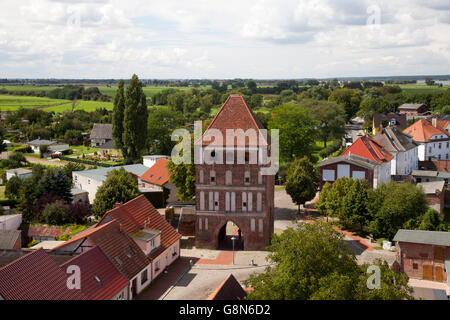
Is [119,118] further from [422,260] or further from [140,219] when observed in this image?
[422,260]

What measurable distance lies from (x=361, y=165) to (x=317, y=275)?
32417 millimetres

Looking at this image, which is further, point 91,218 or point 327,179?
point 327,179

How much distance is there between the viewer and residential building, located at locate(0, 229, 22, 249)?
33.8 metres

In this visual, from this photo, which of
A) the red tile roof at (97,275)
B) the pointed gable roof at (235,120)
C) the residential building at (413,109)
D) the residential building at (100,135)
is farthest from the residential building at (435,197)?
the residential building at (413,109)

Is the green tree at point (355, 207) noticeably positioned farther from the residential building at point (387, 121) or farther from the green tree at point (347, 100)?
the green tree at point (347, 100)

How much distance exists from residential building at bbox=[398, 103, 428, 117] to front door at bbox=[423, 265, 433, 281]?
104993mm

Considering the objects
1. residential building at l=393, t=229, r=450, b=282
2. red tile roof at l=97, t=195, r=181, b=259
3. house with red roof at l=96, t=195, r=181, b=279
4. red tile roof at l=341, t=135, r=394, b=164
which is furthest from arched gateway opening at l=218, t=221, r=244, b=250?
red tile roof at l=341, t=135, r=394, b=164

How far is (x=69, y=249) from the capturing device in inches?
1043

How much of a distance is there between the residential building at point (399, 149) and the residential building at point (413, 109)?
6988cm

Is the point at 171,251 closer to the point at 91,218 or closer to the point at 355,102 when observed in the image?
the point at 91,218

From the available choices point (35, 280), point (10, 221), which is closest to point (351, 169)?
point (10, 221)
